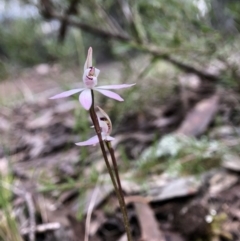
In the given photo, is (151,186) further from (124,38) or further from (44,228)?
(124,38)

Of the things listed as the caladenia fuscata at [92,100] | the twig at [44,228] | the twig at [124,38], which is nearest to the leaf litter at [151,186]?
the twig at [44,228]

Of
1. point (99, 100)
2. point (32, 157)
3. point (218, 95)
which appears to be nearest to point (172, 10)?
point (218, 95)

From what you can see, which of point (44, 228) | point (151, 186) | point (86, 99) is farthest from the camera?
point (151, 186)

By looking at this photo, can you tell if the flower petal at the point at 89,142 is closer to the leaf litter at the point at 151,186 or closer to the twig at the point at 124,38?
the leaf litter at the point at 151,186

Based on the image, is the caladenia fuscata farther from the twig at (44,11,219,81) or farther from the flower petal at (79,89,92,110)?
the twig at (44,11,219,81)

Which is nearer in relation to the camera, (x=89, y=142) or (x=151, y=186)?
(x=89, y=142)

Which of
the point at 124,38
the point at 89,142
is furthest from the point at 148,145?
the point at 89,142

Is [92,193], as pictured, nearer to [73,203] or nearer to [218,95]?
[73,203]

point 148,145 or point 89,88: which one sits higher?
point 89,88
